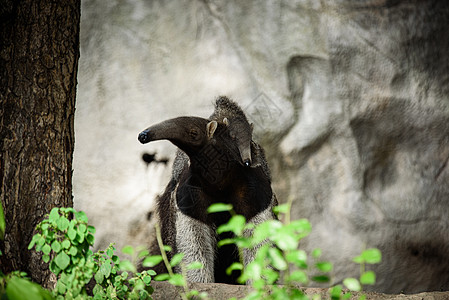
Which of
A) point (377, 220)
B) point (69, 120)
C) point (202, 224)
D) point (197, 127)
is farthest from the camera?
point (377, 220)

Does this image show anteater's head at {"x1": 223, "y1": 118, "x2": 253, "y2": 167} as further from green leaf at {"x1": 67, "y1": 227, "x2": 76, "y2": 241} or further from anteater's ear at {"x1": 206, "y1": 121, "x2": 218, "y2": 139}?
green leaf at {"x1": 67, "y1": 227, "x2": 76, "y2": 241}

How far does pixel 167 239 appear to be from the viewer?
5305mm

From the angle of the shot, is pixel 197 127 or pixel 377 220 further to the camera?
pixel 377 220

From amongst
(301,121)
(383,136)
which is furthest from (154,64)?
(383,136)

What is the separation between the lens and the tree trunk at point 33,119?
3236 mm

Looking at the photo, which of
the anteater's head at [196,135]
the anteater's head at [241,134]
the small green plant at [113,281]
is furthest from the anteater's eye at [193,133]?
the small green plant at [113,281]

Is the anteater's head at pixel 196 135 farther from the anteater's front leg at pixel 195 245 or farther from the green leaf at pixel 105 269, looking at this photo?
the green leaf at pixel 105 269

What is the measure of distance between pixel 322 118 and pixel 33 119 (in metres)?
3.60

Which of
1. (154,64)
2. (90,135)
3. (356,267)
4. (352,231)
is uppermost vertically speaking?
(154,64)

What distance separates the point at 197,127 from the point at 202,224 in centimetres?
88

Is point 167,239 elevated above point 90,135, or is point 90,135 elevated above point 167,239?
point 90,135

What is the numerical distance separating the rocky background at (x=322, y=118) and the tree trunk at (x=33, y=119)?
279 centimetres

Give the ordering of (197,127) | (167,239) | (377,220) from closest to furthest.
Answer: (197,127), (167,239), (377,220)

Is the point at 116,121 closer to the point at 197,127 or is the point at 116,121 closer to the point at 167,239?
the point at 167,239
